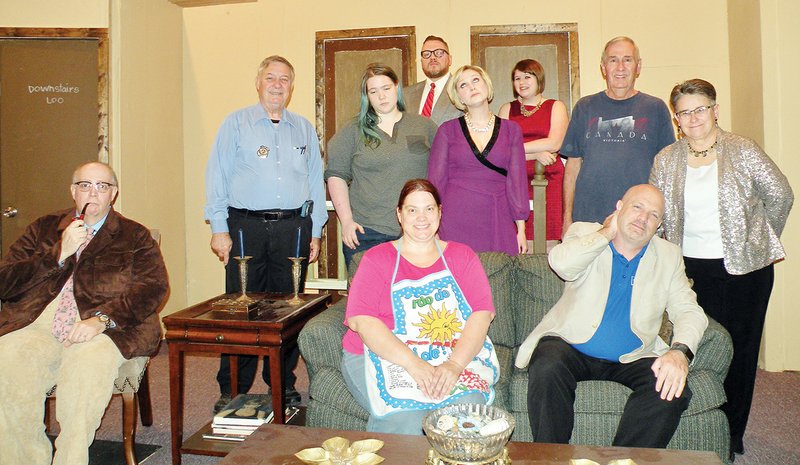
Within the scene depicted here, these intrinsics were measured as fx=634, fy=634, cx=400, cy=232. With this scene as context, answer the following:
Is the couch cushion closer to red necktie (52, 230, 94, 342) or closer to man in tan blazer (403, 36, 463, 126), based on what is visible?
man in tan blazer (403, 36, 463, 126)

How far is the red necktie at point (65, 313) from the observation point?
256 cm

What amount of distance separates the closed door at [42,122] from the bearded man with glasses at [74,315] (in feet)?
6.16

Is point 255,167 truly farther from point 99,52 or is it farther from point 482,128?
point 99,52

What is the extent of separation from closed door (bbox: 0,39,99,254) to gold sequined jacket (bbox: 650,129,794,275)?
3.85 metres

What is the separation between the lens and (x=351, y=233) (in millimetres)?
3117

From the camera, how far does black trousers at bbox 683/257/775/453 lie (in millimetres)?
2707

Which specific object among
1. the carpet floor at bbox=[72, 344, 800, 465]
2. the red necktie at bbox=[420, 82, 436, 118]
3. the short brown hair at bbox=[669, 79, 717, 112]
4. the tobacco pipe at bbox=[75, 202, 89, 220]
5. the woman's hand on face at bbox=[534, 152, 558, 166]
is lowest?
the carpet floor at bbox=[72, 344, 800, 465]

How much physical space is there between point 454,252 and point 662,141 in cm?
136

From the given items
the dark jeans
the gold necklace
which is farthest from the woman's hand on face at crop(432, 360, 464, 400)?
the gold necklace

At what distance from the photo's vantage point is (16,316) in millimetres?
2570

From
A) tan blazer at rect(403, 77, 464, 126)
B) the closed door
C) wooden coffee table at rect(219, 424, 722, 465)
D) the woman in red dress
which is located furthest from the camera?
the closed door

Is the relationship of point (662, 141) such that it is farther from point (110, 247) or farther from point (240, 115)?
→ point (110, 247)

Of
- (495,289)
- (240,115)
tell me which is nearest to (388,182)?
(495,289)

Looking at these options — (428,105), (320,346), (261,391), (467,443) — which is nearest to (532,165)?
(428,105)
